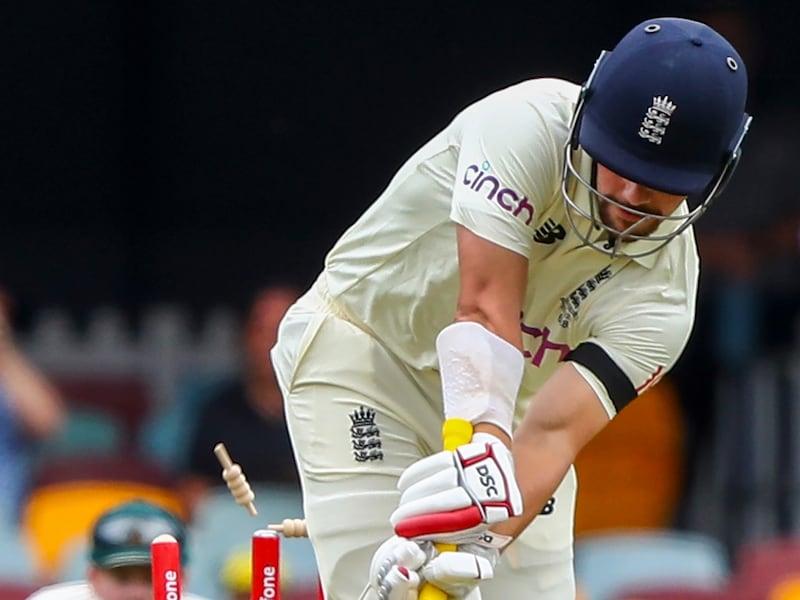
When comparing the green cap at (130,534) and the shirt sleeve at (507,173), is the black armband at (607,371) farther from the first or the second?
the green cap at (130,534)

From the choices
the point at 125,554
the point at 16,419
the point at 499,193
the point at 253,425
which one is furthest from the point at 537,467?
the point at 16,419

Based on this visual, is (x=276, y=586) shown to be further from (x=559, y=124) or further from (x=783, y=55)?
(x=783, y=55)

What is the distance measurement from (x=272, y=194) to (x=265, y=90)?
45 cm

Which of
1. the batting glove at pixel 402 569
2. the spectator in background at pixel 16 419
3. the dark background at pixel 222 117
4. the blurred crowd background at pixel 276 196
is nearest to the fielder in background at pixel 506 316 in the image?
the batting glove at pixel 402 569

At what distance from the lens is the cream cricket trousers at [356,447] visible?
3.71 meters

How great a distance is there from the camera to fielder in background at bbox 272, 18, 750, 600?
3.26 metres

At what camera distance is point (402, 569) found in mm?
3178

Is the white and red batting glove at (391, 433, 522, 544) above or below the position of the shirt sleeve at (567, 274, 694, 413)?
below

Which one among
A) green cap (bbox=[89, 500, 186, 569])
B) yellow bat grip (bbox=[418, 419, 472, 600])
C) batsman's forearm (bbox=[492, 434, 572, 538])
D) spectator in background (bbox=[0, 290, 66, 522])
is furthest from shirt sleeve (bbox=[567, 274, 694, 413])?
spectator in background (bbox=[0, 290, 66, 522])

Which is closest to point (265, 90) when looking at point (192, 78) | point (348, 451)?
point (192, 78)

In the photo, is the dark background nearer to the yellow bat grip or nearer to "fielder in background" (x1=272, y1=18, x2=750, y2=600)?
"fielder in background" (x1=272, y1=18, x2=750, y2=600)

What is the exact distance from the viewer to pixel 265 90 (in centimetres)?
839

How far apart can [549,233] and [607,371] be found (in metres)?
0.26

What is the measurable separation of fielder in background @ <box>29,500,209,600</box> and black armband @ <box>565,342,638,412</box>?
128 cm
